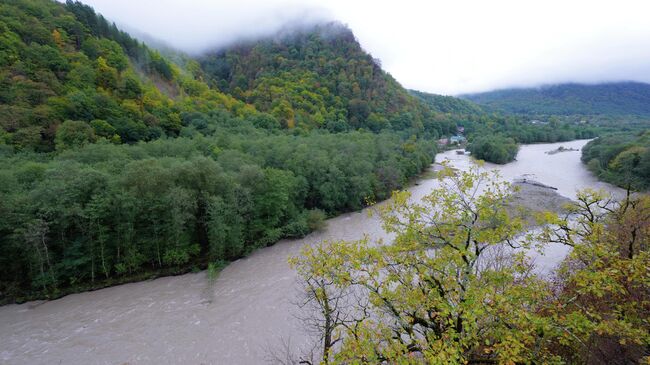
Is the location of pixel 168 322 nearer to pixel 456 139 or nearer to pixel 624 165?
pixel 624 165

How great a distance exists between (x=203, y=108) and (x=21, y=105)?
937 inches

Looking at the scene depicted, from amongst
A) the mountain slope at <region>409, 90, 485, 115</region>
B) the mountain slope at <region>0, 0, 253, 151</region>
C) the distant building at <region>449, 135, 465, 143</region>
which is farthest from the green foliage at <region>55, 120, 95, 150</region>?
the mountain slope at <region>409, 90, 485, 115</region>

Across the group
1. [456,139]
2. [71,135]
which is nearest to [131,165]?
[71,135]

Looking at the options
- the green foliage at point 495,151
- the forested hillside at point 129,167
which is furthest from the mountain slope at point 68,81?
the green foliage at point 495,151

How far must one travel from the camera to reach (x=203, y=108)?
49.8 meters

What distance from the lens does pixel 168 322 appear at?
50.0 ft

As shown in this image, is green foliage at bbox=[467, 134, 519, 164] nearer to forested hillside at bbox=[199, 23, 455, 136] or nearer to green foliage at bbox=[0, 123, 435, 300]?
forested hillside at bbox=[199, 23, 455, 136]

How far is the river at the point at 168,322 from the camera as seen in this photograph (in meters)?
13.1

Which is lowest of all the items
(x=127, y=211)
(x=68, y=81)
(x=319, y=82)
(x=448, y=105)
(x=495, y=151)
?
(x=495, y=151)

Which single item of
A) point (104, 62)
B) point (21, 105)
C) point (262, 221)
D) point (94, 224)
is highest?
point (104, 62)

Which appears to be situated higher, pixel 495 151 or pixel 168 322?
pixel 495 151

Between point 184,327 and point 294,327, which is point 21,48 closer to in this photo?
point 184,327

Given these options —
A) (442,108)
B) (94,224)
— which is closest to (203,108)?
(94,224)

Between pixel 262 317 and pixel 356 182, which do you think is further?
pixel 356 182
